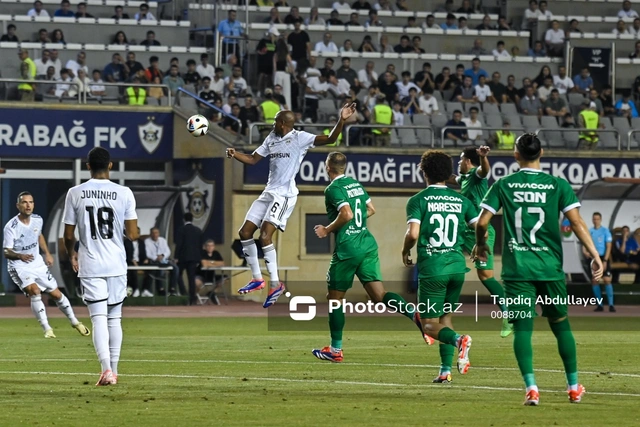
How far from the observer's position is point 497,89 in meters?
37.5

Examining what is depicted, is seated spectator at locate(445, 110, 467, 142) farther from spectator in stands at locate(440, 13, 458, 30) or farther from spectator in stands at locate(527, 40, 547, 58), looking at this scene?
spectator in stands at locate(527, 40, 547, 58)

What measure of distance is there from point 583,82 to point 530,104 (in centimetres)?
271

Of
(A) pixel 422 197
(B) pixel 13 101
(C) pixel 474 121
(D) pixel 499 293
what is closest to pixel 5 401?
(A) pixel 422 197

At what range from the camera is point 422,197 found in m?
12.5

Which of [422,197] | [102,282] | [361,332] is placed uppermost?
[422,197]

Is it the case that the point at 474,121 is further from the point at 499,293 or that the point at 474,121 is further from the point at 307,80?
the point at 499,293

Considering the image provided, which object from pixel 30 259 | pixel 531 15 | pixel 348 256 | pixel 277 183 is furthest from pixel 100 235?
pixel 531 15

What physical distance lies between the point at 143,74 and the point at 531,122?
35.0 feet

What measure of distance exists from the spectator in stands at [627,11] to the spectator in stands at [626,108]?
176 inches

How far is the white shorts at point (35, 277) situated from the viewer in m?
20.8

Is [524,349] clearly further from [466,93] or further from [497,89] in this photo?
[497,89]

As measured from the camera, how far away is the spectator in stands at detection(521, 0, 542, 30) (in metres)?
41.0

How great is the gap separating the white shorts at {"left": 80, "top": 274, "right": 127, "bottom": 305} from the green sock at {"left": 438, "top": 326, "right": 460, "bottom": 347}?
3079 millimetres

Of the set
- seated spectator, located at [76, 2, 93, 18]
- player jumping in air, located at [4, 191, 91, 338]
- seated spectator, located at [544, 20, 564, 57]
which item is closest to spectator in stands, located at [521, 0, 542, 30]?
seated spectator, located at [544, 20, 564, 57]
